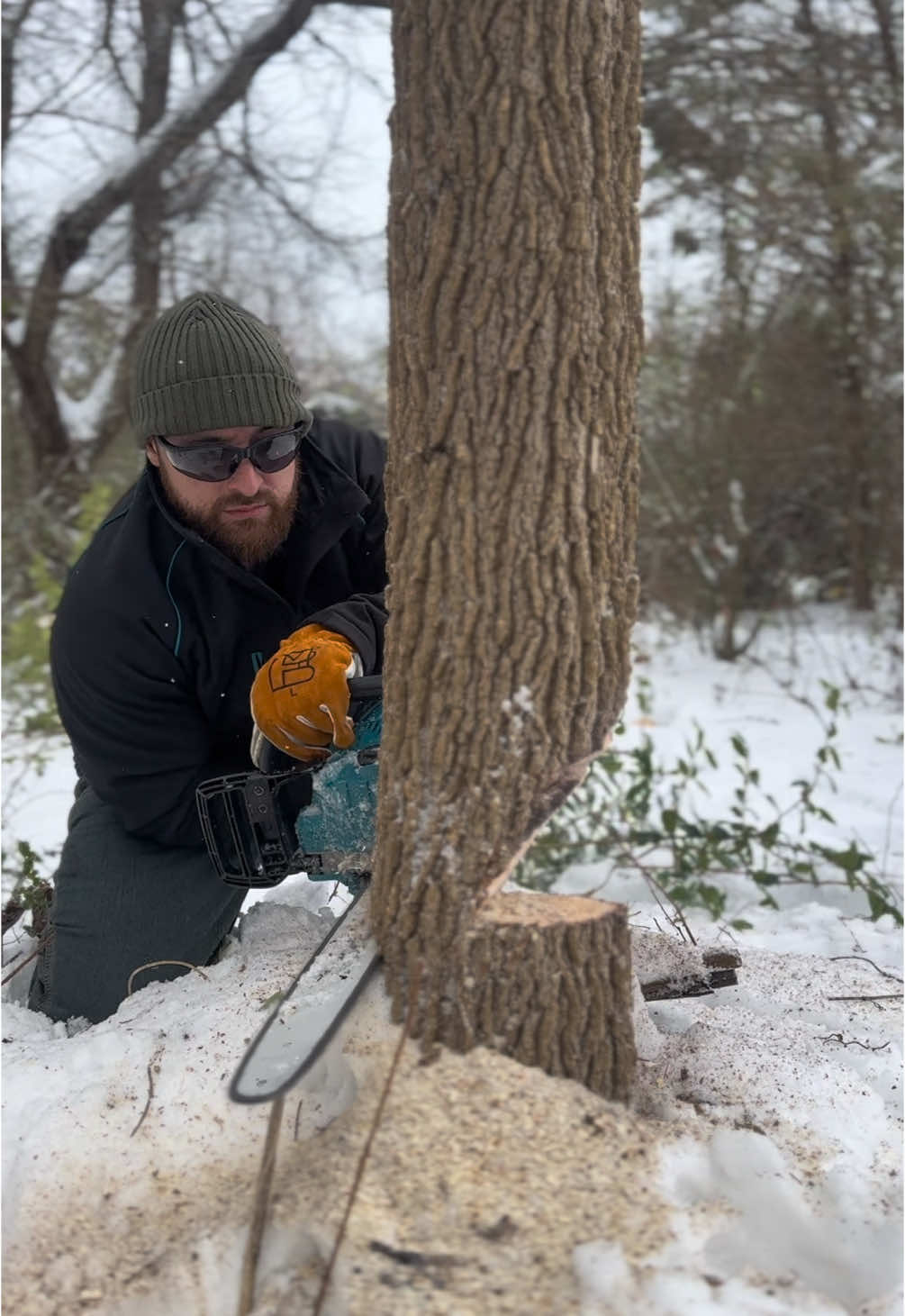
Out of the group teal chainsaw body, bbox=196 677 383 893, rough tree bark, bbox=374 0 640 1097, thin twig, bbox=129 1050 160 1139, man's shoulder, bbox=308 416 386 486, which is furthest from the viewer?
man's shoulder, bbox=308 416 386 486

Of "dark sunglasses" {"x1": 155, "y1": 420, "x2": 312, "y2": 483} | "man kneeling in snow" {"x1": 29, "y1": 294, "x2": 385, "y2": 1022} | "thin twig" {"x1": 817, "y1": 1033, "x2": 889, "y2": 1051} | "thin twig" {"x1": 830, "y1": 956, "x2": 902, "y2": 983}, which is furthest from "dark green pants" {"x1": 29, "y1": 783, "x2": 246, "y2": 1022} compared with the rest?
"thin twig" {"x1": 830, "y1": 956, "x2": 902, "y2": 983}

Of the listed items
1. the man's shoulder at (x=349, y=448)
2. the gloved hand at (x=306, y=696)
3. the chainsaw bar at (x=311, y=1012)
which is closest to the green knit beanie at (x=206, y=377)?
the man's shoulder at (x=349, y=448)

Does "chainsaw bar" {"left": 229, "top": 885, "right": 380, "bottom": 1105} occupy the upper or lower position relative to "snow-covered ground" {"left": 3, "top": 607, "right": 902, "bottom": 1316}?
→ upper

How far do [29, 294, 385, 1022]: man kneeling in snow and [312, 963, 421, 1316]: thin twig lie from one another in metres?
0.86

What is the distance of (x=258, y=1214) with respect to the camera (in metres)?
1.41

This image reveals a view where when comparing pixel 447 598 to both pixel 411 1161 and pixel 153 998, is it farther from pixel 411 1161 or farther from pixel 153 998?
pixel 153 998

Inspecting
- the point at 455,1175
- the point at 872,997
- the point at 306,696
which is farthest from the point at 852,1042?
the point at 306,696

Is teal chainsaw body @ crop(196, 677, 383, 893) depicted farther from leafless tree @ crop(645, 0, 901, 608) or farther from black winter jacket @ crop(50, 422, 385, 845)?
leafless tree @ crop(645, 0, 901, 608)

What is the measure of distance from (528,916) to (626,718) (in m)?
4.18

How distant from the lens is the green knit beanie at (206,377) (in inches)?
93.8

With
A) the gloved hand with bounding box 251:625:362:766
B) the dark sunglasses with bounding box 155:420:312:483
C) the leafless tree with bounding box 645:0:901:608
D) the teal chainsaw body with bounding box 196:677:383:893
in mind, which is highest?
the leafless tree with bounding box 645:0:901:608

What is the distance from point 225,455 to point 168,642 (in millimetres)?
426

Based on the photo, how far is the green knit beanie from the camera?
238cm

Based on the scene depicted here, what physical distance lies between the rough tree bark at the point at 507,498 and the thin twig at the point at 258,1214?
9.4 inches
